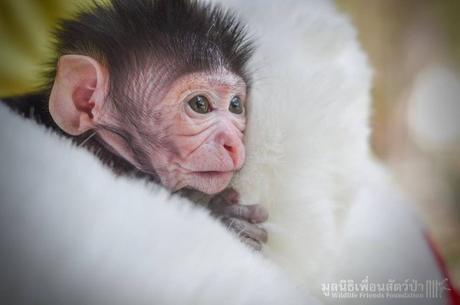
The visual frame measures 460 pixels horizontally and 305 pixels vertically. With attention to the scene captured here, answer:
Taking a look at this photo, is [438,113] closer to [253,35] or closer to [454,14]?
[454,14]

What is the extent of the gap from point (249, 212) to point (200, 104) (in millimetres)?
278

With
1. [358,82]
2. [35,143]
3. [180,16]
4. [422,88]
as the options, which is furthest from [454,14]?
[35,143]

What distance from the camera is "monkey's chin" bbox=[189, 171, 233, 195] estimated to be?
125 centimetres

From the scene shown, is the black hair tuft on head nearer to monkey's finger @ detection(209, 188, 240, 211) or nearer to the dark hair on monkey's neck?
the dark hair on monkey's neck

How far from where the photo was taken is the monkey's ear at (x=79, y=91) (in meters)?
1.21

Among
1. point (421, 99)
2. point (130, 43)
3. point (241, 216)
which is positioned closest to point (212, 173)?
point (241, 216)

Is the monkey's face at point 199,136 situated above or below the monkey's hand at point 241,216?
above

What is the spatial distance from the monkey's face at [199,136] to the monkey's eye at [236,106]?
14mm

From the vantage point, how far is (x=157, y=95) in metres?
1.24

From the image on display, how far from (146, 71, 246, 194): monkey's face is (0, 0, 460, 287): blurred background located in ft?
1.21

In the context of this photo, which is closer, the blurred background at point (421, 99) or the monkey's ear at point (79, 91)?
the monkey's ear at point (79, 91)

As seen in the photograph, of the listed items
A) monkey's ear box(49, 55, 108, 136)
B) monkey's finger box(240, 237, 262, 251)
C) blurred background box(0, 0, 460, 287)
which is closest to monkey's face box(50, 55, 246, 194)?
monkey's ear box(49, 55, 108, 136)

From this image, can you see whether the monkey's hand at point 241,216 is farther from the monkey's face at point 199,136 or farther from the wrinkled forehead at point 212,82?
the wrinkled forehead at point 212,82

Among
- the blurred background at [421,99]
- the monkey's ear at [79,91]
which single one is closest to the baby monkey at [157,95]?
the monkey's ear at [79,91]
